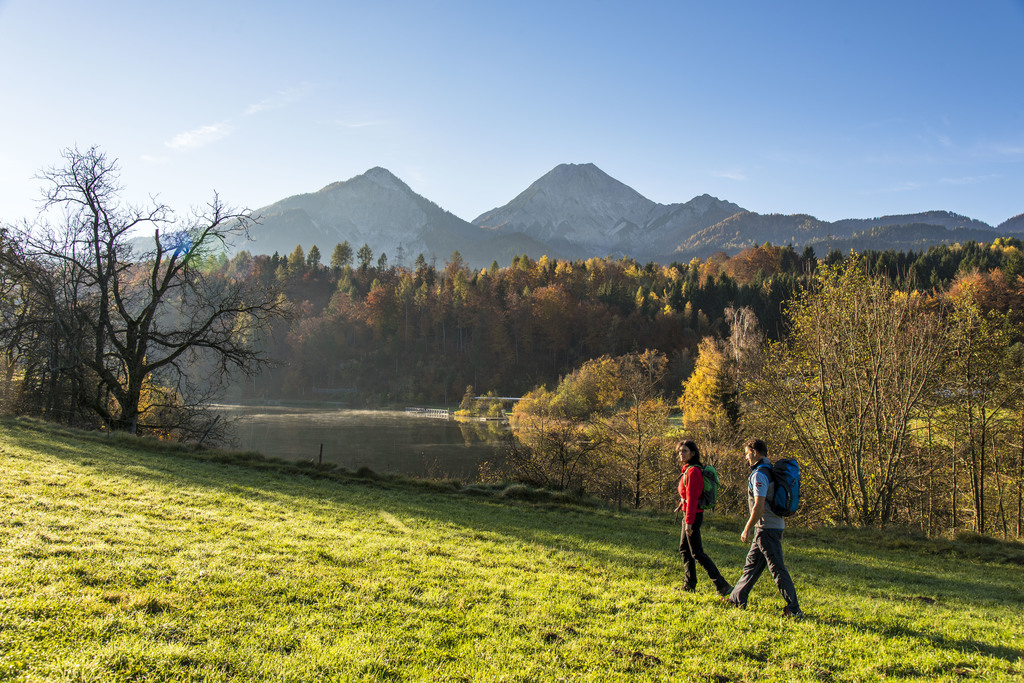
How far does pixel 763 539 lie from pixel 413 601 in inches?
186

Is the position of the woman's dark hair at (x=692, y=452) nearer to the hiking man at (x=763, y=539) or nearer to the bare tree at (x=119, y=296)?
the hiking man at (x=763, y=539)

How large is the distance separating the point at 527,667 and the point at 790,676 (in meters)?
2.67

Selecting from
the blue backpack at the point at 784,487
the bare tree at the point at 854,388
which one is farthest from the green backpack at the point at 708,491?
the bare tree at the point at 854,388

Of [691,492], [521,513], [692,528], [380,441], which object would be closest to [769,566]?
[692,528]

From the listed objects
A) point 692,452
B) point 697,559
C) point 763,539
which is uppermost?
point 692,452

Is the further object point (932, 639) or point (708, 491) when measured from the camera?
point (708, 491)

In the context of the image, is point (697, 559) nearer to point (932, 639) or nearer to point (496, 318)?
point (932, 639)

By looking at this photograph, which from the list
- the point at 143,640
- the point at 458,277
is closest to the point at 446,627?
the point at 143,640

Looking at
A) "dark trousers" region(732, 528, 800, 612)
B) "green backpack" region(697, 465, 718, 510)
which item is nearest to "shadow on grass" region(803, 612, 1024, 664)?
"dark trousers" region(732, 528, 800, 612)

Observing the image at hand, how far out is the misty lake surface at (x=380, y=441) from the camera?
35.0 m

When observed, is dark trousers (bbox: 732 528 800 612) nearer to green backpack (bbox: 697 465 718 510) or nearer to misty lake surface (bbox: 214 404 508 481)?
green backpack (bbox: 697 465 718 510)

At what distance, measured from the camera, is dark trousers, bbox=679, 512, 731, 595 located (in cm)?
789

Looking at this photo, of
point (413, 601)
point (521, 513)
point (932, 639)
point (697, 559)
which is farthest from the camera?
point (521, 513)

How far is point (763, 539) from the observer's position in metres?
7.29
